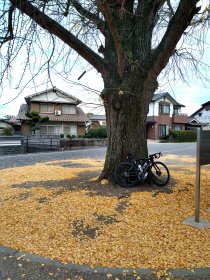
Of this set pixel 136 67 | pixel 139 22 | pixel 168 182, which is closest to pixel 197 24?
pixel 139 22

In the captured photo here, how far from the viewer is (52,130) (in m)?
32.9

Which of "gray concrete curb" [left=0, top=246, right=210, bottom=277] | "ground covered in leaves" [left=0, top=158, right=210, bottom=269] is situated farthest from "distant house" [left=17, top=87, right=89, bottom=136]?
"gray concrete curb" [left=0, top=246, right=210, bottom=277]

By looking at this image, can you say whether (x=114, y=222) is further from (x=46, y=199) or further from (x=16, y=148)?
(x=16, y=148)

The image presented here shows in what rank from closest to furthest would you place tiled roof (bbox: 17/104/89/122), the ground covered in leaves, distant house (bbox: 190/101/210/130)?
the ground covered in leaves → tiled roof (bbox: 17/104/89/122) → distant house (bbox: 190/101/210/130)

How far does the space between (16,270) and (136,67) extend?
443 cm

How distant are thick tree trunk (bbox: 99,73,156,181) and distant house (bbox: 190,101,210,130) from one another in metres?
41.5

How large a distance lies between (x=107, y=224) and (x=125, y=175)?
194 centimetres

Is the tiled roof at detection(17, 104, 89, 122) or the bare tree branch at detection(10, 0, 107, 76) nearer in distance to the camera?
the bare tree branch at detection(10, 0, 107, 76)

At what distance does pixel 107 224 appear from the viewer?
400cm

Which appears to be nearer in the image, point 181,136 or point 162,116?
point 181,136

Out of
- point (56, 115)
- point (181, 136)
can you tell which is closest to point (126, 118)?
point (56, 115)

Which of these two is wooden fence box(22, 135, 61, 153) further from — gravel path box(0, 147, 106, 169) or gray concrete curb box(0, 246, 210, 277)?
gray concrete curb box(0, 246, 210, 277)

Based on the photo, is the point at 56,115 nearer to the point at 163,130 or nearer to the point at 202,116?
the point at 163,130

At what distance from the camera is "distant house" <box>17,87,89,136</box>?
31.1 m
